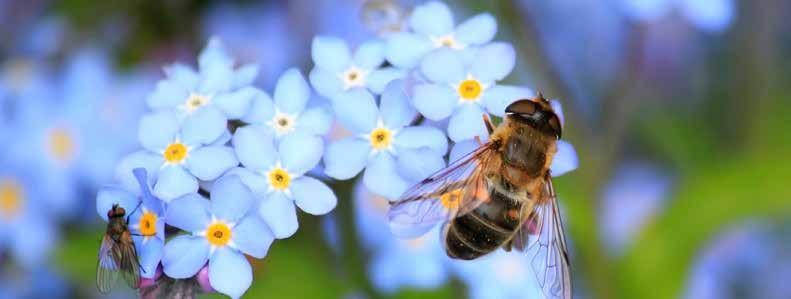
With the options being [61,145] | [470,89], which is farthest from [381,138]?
[61,145]

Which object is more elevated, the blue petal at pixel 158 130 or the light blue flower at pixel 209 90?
the light blue flower at pixel 209 90

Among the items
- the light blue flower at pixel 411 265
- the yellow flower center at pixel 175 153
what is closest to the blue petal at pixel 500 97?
the yellow flower center at pixel 175 153

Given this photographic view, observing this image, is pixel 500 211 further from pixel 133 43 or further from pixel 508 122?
pixel 133 43

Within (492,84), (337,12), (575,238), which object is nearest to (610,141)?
(575,238)

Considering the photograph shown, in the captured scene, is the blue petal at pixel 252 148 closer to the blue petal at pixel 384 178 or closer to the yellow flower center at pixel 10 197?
the blue petal at pixel 384 178

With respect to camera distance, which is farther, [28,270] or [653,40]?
[653,40]
